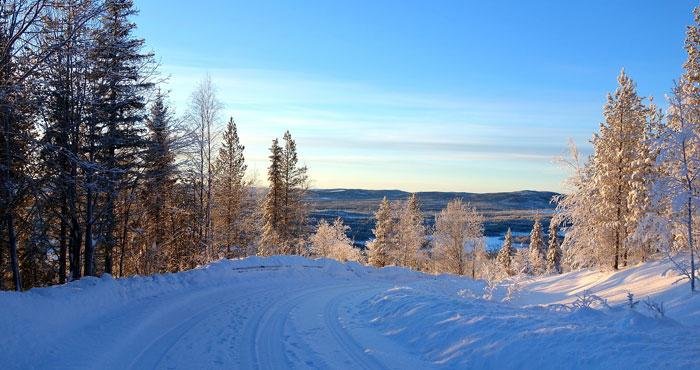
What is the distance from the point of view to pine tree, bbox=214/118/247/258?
34.6 metres

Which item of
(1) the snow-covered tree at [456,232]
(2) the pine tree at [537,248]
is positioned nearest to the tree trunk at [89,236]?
(1) the snow-covered tree at [456,232]

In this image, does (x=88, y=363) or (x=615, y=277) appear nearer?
(x=88, y=363)

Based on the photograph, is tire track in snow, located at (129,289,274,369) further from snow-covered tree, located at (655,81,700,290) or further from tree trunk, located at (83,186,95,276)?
snow-covered tree, located at (655,81,700,290)

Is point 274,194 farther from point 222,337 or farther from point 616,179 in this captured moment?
point 222,337

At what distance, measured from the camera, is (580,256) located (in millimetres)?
33250

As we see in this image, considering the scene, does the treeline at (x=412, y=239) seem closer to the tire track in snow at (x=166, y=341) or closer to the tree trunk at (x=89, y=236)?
the tree trunk at (x=89, y=236)

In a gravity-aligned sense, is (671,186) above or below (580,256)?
above

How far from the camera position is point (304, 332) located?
10375 millimetres

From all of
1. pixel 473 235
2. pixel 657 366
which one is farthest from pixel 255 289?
pixel 473 235

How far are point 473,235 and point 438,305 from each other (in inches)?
1688

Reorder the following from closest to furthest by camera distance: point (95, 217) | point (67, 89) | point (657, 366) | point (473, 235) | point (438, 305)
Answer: point (657, 366)
point (438, 305)
point (67, 89)
point (95, 217)
point (473, 235)

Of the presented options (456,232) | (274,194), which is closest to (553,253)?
(456,232)

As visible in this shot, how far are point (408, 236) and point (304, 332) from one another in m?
41.7

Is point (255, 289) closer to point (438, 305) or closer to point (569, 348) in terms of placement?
point (438, 305)
